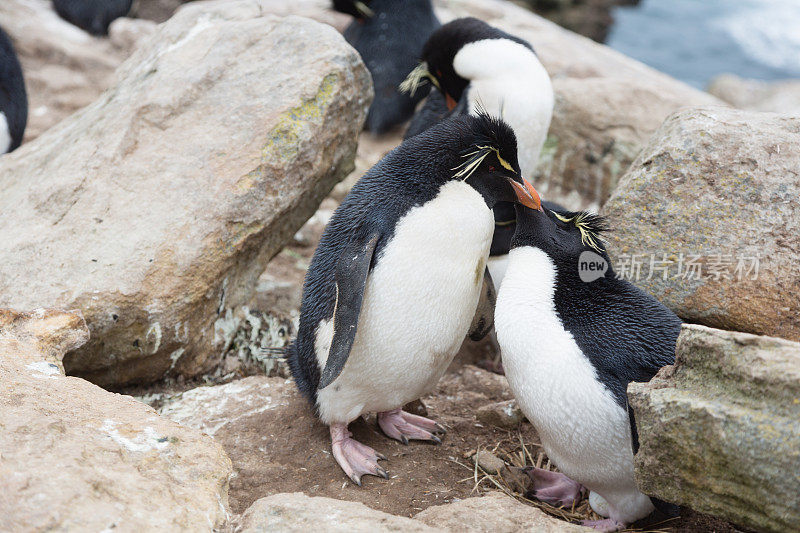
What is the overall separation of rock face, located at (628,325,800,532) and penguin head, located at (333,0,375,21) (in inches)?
192

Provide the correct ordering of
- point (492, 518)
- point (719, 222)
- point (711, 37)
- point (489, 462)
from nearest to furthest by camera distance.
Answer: point (492, 518)
point (489, 462)
point (719, 222)
point (711, 37)

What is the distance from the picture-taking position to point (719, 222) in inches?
118

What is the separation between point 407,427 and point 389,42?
390 centimetres

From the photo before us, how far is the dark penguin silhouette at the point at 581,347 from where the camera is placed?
234 centimetres

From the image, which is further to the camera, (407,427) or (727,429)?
(407,427)

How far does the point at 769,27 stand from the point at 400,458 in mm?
16860

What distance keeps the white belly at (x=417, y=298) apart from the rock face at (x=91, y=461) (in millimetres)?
670

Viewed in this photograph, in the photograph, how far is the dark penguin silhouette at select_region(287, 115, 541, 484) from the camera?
8.77 ft

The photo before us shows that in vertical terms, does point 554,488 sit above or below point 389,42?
below

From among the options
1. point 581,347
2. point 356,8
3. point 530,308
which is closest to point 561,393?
point 581,347

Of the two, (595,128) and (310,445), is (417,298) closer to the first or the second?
(310,445)

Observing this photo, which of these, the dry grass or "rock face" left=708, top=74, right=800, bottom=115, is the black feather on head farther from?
"rock face" left=708, top=74, right=800, bottom=115

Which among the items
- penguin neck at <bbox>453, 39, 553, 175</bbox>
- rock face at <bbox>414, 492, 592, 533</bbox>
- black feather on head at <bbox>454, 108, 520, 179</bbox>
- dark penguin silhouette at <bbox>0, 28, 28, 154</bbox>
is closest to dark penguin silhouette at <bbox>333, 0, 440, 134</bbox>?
penguin neck at <bbox>453, 39, 553, 175</bbox>

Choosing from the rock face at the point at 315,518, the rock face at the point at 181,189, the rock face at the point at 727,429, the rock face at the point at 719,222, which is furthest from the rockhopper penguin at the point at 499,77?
the rock face at the point at 315,518
